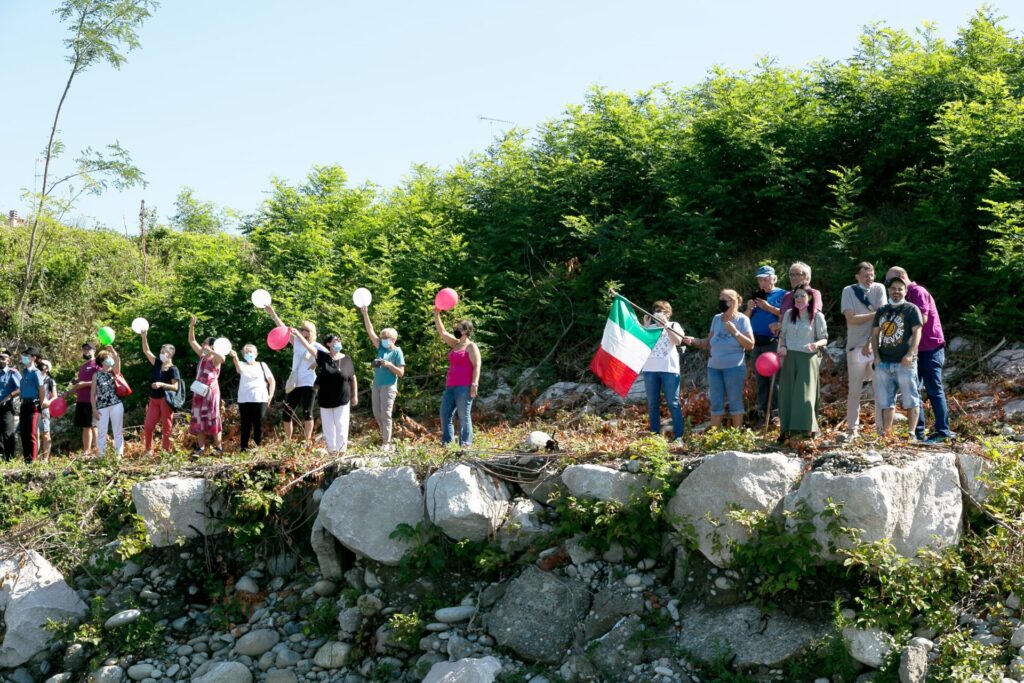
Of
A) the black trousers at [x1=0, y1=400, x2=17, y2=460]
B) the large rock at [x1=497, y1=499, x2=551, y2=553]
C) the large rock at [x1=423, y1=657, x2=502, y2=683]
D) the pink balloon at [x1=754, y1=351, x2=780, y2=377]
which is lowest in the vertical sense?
the large rock at [x1=423, y1=657, x2=502, y2=683]

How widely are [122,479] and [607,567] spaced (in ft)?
17.3

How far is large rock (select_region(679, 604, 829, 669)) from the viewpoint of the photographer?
6660 mm

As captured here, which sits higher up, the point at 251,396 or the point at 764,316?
the point at 764,316

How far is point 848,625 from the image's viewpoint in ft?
21.5

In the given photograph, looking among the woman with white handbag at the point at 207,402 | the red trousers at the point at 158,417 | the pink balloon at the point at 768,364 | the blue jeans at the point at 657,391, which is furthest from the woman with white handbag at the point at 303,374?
the pink balloon at the point at 768,364

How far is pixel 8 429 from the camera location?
12.4m

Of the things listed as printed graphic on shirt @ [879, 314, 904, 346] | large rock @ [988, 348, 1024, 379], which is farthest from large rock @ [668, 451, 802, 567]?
large rock @ [988, 348, 1024, 379]

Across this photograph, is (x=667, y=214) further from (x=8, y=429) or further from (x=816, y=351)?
(x=8, y=429)

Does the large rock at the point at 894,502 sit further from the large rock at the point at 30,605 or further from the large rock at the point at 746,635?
the large rock at the point at 30,605

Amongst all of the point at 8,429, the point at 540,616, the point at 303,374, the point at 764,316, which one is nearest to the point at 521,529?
the point at 540,616

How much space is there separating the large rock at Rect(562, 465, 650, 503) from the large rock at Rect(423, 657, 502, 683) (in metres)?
1.49

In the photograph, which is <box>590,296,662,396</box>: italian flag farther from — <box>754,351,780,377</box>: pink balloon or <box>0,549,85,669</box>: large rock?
<box>0,549,85,669</box>: large rock

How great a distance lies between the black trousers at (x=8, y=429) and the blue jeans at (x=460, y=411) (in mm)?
6567

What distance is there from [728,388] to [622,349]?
1050mm
